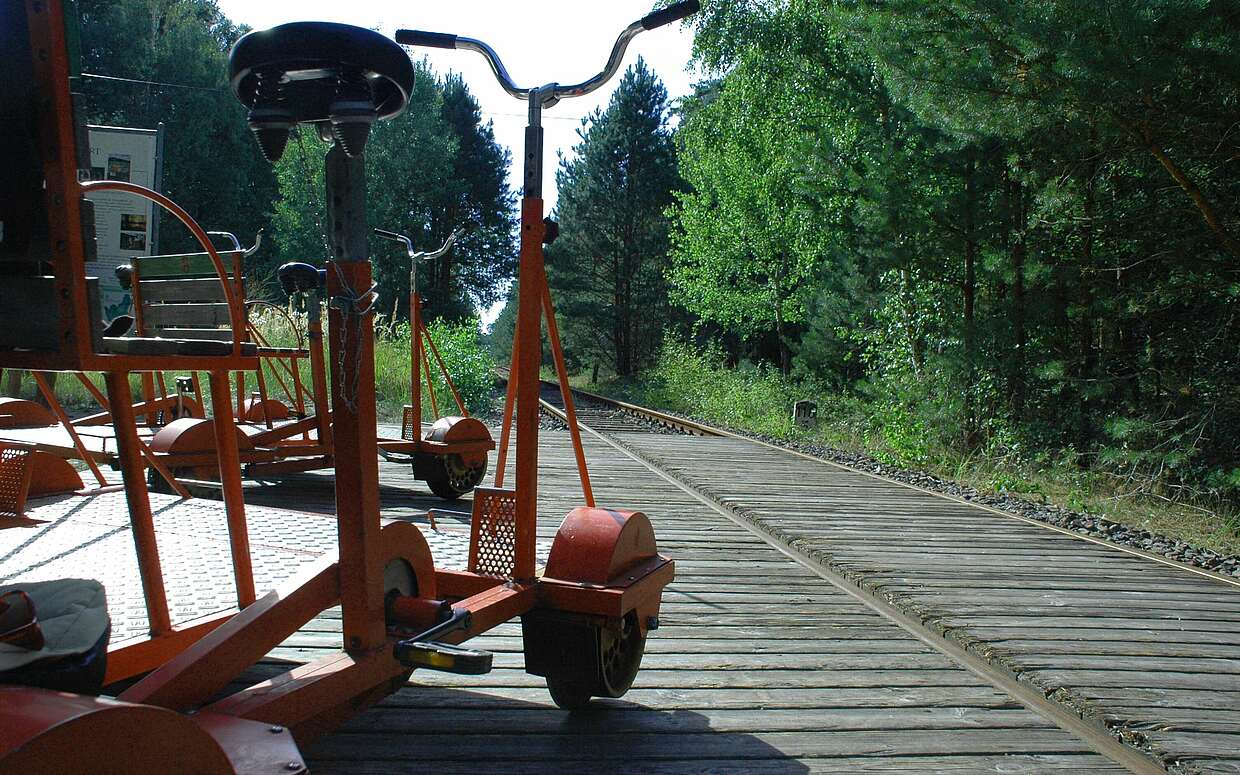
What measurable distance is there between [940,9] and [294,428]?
564 cm

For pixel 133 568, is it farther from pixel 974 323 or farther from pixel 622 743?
pixel 974 323

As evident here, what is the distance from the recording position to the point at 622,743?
8.73ft

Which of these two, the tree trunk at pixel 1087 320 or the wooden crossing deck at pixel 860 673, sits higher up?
the tree trunk at pixel 1087 320

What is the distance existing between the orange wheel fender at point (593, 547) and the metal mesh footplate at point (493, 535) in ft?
0.44

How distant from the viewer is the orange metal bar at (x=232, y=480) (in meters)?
2.21

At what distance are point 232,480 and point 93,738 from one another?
1077 millimetres

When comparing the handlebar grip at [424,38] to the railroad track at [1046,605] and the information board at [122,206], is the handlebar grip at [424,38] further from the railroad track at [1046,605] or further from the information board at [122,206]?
the information board at [122,206]

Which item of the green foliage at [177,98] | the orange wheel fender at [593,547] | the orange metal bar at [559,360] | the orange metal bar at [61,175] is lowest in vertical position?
the orange wheel fender at [593,547]

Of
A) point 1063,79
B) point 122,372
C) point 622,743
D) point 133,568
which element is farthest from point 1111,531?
point 122,372

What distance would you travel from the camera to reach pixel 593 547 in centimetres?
272

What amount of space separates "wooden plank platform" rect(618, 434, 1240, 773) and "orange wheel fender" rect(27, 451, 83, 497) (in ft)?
13.0

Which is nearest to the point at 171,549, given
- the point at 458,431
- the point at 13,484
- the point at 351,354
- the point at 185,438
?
the point at 13,484

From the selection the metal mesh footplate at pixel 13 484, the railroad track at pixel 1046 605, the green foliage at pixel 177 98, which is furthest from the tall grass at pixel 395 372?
the green foliage at pixel 177 98

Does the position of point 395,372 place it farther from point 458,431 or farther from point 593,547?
point 593,547
